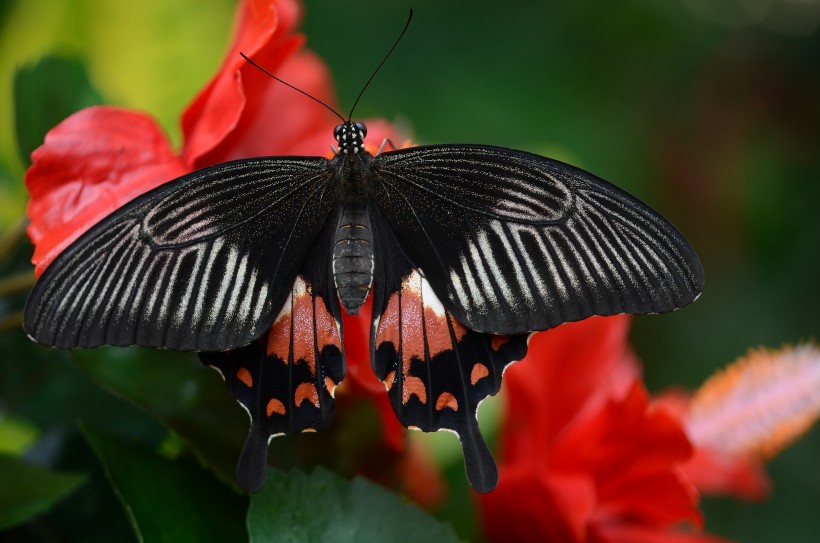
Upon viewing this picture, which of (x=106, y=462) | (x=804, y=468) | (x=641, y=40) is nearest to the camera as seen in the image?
(x=106, y=462)

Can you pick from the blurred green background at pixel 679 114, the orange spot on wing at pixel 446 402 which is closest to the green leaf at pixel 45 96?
the orange spot on wing at pixel 446 402

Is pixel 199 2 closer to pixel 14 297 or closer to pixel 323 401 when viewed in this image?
pixel 14 297

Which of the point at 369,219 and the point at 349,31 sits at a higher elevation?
the point at 349,31

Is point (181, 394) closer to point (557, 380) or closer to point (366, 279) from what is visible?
point (366, 279)

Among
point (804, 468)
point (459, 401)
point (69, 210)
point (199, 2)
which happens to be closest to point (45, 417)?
point (69, 210)

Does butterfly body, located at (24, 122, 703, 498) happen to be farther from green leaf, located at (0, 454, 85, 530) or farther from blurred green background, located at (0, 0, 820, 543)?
blurred green background, located at (0, 0, 820, 543)

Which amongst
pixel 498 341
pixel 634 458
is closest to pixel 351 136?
pixel 498 341
